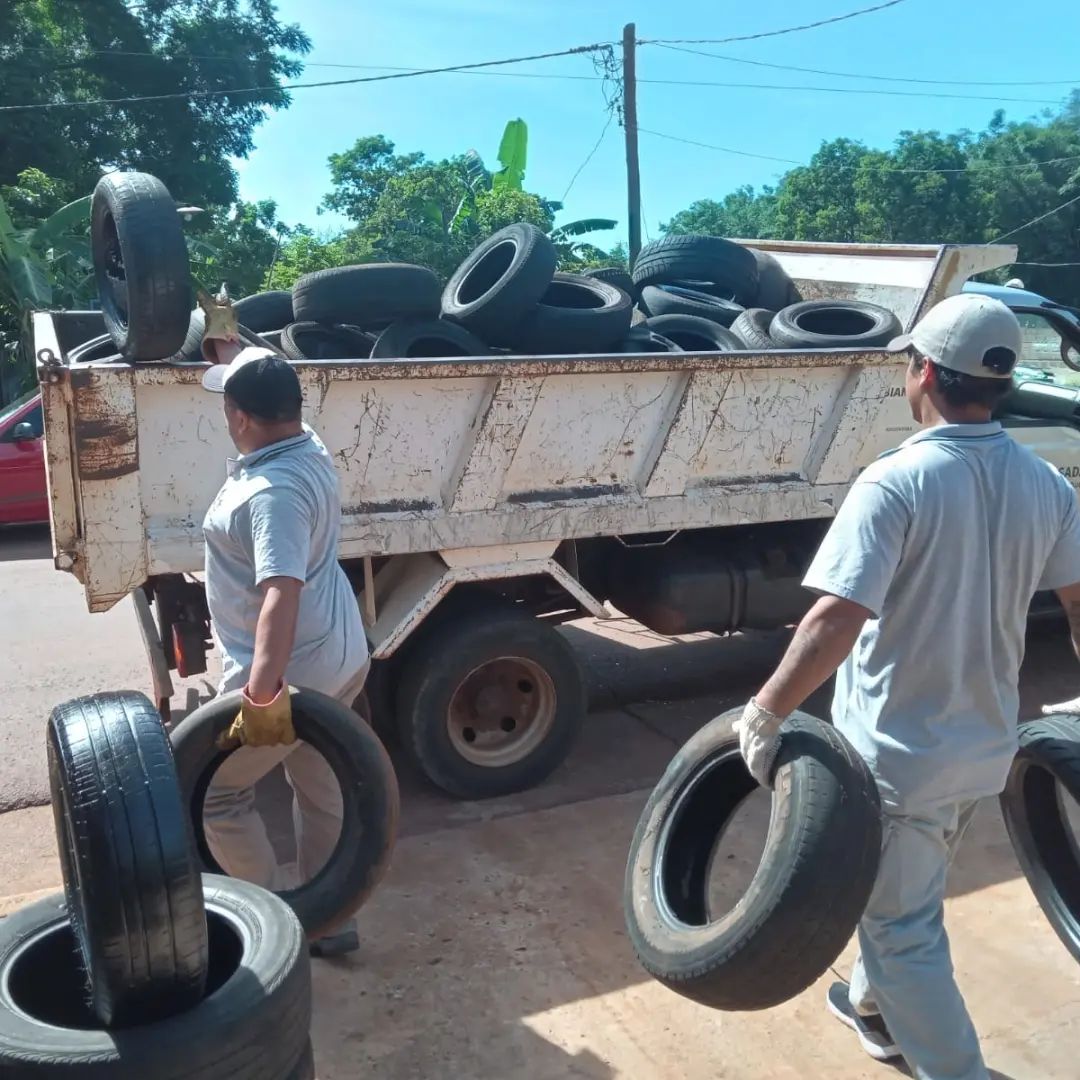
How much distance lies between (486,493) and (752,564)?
5.25 ft

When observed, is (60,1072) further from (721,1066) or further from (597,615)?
(597,615)

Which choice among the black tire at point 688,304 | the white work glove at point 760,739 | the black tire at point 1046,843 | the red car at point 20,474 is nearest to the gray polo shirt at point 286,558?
the white work glove at point 760,739

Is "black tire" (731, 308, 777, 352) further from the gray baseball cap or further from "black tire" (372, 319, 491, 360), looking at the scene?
the gray baseball cap

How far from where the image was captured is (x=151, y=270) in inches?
160

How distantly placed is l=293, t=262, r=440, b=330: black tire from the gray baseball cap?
123 inches

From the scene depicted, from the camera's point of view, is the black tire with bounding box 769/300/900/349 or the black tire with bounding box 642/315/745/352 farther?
the black tire with bounding box 642/315/745/352

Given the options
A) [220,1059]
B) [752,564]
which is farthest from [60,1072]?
[752,564]

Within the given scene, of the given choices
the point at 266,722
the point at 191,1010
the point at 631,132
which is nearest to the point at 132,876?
the point at 191,1010

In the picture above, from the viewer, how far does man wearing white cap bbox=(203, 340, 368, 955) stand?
2980 mm

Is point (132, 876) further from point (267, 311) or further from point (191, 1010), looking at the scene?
point (267, 311)

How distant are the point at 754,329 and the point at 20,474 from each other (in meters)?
7.79

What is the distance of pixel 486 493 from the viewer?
15.6ft

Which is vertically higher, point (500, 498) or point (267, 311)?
point (267, 311)

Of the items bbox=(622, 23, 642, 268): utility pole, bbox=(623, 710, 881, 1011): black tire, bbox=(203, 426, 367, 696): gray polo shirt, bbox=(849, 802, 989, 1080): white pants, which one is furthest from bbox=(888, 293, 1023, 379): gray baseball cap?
bbox=(622, 23, 642, 268): utility pole
